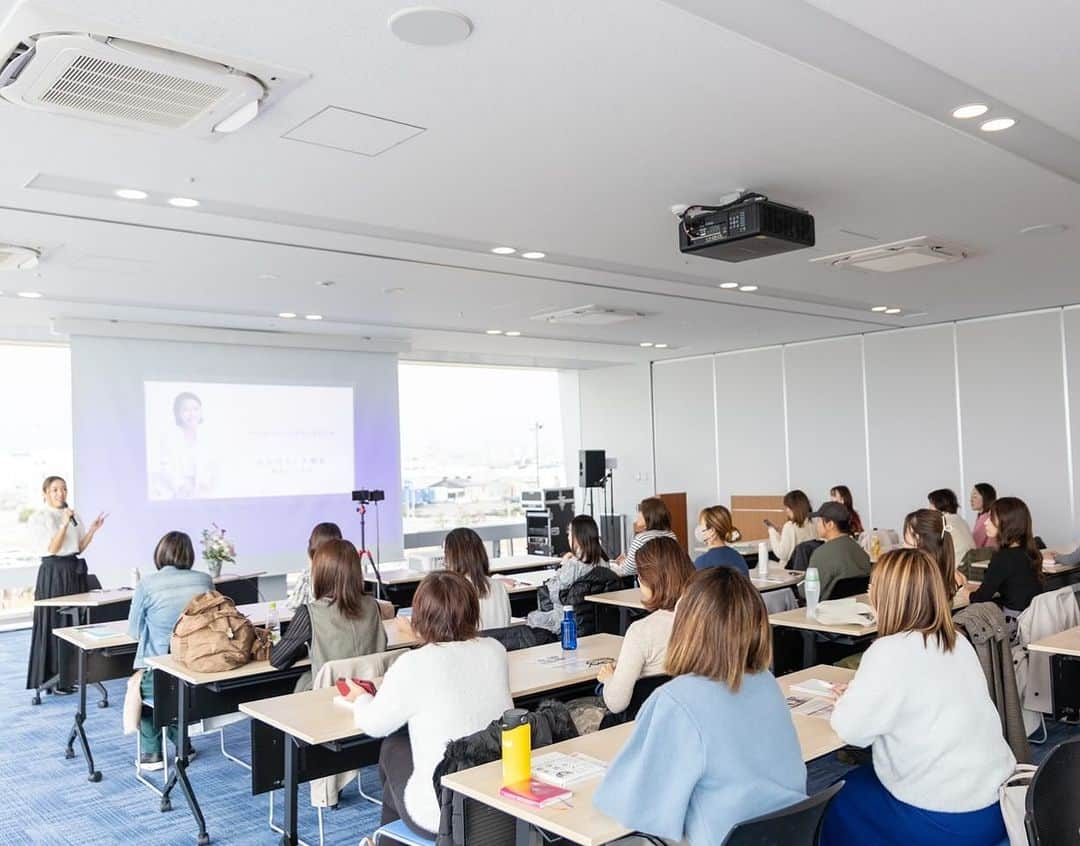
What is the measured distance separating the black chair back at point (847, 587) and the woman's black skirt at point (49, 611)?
17.7 ft

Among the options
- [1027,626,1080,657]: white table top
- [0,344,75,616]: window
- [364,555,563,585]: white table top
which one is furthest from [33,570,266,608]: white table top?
[1027,626,1080,657]: white table top

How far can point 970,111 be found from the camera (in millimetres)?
3672

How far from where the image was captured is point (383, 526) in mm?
10391

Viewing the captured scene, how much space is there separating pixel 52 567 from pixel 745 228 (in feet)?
18.3

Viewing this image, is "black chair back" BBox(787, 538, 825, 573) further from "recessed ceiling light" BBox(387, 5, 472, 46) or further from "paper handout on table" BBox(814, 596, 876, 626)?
"recessed ceiling light" BBox(387, 5, 472, 46)

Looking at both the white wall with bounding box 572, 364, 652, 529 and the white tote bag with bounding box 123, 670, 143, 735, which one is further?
the white wall with bounding box 572, 364, 652, 529

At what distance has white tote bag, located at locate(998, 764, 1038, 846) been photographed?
8.26 feet

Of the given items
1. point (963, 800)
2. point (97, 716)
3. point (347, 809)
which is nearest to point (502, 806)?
point (963, 800)

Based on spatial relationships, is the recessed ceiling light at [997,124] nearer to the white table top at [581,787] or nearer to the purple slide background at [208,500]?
the white table top at [581,787]

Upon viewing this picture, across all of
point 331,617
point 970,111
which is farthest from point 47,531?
point 970,111

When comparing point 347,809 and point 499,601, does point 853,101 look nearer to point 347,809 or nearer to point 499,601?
point 499,601

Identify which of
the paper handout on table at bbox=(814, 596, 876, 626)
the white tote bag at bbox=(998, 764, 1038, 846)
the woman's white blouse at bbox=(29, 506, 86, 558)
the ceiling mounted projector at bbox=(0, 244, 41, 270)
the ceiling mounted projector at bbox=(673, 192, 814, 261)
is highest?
the ceiling mounted projector at bbox=(0, 244, 41, 270)

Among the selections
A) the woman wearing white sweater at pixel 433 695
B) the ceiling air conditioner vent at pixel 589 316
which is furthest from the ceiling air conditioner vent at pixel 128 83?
the ceiling air conditioner vent at pixel 589 316

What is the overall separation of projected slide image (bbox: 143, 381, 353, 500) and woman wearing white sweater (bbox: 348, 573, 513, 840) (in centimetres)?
670
